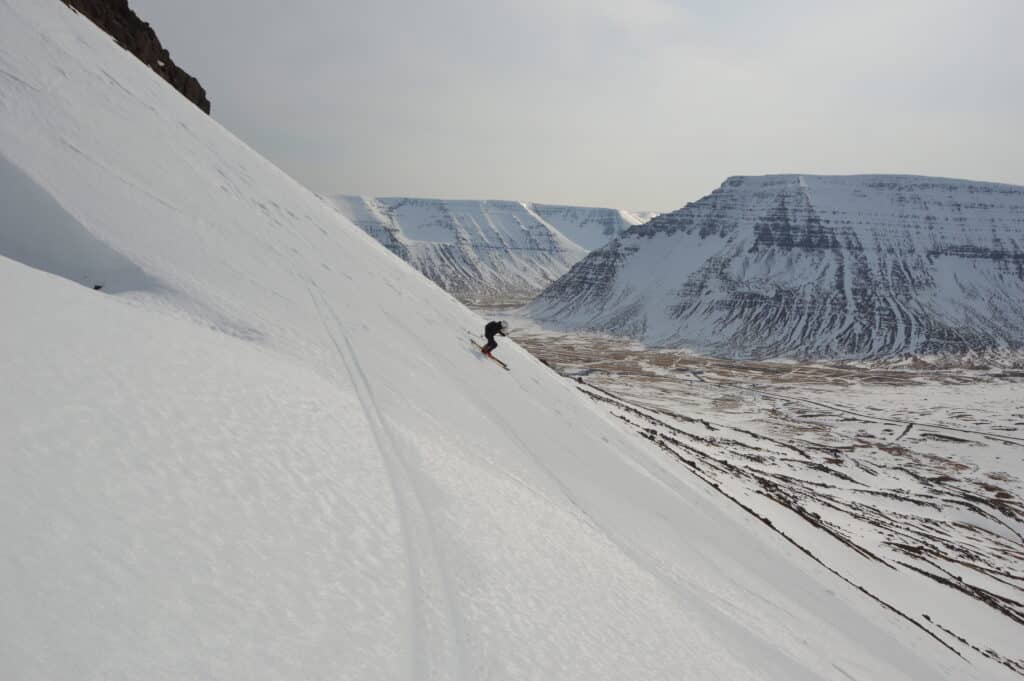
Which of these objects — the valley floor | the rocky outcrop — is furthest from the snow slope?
the rocky outcrop

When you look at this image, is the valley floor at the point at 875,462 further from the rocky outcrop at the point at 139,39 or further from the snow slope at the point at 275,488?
the rocky outcrop at the point at 139,39

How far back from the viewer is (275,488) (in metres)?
5.42

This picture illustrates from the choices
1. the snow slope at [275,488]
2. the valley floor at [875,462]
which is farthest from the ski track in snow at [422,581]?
the valley floor at [875,462]

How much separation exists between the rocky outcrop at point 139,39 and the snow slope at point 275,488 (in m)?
24.9

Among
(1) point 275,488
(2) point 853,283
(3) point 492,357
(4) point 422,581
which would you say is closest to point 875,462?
(3) point 492,357

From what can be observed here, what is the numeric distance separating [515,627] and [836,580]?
62.4 feet

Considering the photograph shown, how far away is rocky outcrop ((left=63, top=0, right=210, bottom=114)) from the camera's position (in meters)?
35.0

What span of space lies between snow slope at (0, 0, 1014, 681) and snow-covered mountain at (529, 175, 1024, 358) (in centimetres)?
14880

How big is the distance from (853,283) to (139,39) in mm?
196472

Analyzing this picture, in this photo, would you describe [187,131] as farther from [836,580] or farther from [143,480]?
[836,580]

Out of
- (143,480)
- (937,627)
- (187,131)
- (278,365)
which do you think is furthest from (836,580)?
(187,131)

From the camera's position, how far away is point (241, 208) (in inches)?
657

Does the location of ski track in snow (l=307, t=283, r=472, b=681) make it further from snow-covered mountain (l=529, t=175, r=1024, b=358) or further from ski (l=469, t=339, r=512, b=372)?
snow-covered mountain (l=529, t=175, r=1024, b=358)

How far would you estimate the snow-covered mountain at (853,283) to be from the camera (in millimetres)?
151125
